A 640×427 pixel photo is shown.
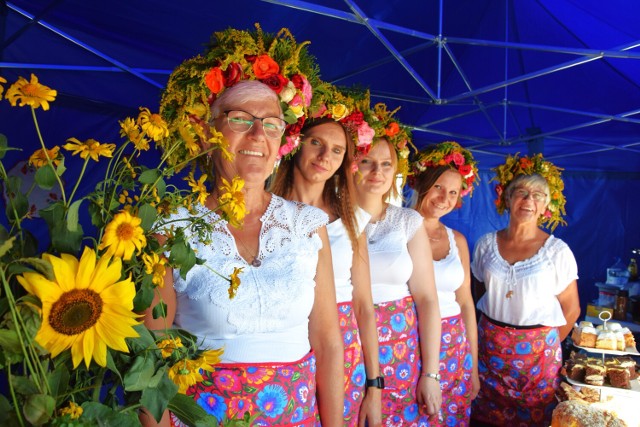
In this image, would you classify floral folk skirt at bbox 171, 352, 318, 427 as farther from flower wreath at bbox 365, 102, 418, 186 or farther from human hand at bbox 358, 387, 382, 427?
flower wreath at bbox 365, 102, 418, 186


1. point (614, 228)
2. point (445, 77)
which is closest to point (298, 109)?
point (445, 77)

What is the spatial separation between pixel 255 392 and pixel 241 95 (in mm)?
883

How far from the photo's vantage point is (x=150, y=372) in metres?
0.77

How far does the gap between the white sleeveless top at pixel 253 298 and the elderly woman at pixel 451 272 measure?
1759 millimetres

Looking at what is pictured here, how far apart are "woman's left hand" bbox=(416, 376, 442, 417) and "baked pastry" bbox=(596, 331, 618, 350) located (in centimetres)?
169

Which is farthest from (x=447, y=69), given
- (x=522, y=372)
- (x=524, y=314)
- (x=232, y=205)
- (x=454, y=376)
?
(x=232, y=205)

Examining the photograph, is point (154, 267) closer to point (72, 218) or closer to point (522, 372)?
point (72, 218)

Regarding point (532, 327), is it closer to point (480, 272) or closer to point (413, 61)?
point (480, 272)

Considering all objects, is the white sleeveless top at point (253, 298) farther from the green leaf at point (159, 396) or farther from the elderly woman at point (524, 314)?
the elderly woman at point (524, 314)

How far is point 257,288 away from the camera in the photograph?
162cm

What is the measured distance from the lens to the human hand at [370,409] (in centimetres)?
266

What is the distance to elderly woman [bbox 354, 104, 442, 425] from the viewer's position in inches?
117

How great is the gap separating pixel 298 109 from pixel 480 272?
274cm

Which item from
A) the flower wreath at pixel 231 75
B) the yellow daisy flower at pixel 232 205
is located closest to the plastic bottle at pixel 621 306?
the flower wreath at pixel 231 75
